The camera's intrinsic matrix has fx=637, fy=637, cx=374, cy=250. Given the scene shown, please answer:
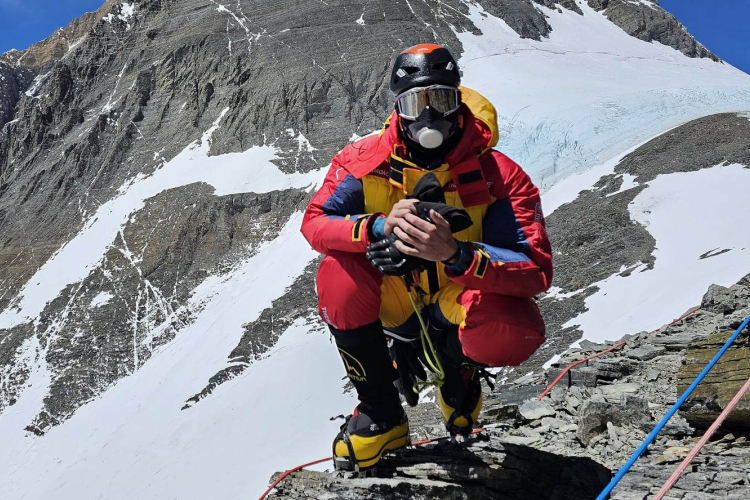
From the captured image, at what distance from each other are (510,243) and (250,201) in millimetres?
41050

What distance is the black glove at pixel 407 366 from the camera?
4.25 m

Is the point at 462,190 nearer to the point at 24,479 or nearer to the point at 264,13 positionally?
the point at 24,479

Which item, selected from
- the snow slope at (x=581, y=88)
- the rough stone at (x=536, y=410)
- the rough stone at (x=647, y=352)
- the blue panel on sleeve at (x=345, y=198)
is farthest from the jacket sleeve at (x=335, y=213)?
the snow slope at (x=581, y=88)

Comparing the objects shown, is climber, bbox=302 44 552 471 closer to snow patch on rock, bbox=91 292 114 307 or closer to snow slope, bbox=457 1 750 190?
snow slope, bbox=457 1 750 190

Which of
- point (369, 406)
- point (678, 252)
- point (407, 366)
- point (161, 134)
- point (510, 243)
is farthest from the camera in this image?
point (161, 134)

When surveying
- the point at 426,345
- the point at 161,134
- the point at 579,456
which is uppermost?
the point at 161,134

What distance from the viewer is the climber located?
3.21m

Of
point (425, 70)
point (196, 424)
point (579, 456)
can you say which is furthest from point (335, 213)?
point (196, 424)

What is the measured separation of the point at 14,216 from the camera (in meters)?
52.7

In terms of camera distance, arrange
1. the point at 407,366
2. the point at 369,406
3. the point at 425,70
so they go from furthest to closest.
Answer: the point at 407,366 < the point at 369,406 < the point at 425,70

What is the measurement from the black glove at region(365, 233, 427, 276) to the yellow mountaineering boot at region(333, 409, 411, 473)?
114cm

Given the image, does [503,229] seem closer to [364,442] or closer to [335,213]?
[335,213]

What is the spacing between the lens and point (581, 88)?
44.5 metres

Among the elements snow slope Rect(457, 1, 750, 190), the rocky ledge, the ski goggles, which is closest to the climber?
the ski goggles
